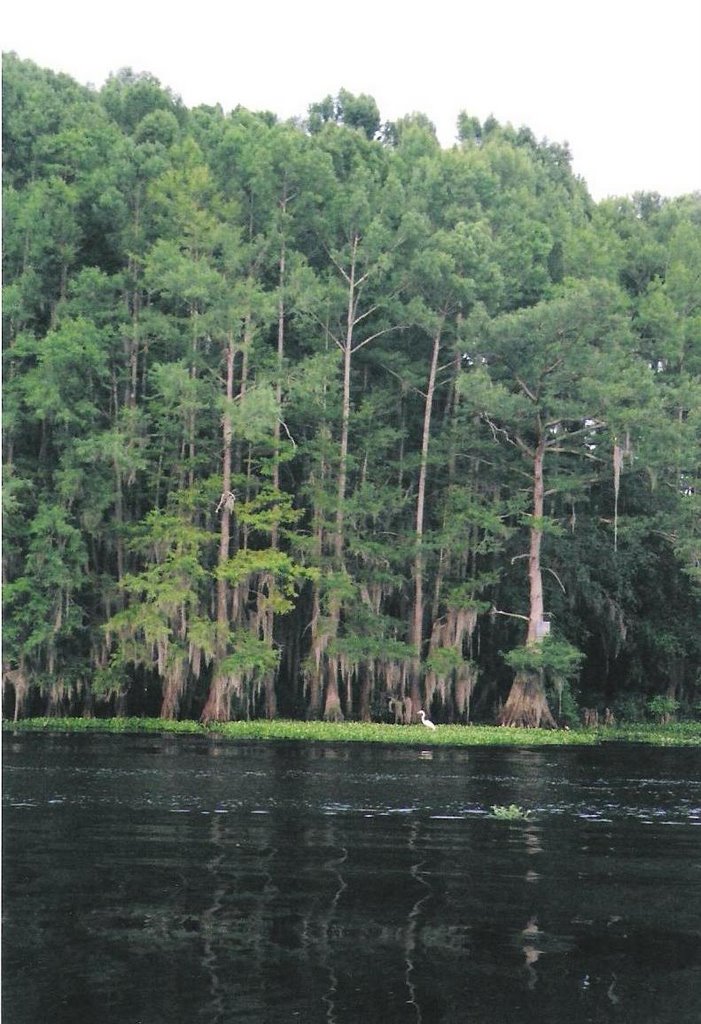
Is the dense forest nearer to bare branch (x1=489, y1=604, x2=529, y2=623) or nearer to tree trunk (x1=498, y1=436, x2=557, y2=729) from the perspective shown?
tree trunk (x1=498, y1=436, x2=557, y2=729)

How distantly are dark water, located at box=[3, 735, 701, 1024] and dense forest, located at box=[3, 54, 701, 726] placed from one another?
17.5 m

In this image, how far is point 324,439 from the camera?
4531cm

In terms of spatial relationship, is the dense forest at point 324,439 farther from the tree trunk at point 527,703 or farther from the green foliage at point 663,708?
the green foliage at point 663,708

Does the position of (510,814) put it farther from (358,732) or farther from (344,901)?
(358,732)

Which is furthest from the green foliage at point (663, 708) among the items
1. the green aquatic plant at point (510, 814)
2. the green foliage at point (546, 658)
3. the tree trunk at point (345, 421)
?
the green aquatic plant at point (510, 814)

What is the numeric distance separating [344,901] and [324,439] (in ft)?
105

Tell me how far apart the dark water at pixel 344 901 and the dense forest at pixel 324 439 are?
1745cm

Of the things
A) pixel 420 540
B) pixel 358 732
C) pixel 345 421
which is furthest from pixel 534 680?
pixel 345 421

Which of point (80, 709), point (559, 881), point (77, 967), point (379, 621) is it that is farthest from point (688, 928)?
point (80, 709)

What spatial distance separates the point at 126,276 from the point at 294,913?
3650 cm

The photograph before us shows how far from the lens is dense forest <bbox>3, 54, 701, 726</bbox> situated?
4341 cm

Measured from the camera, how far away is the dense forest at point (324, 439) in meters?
43.4

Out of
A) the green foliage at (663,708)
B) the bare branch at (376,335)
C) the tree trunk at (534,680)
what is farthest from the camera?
the green foliage at (663,708)

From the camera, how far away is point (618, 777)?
94.0 feet
